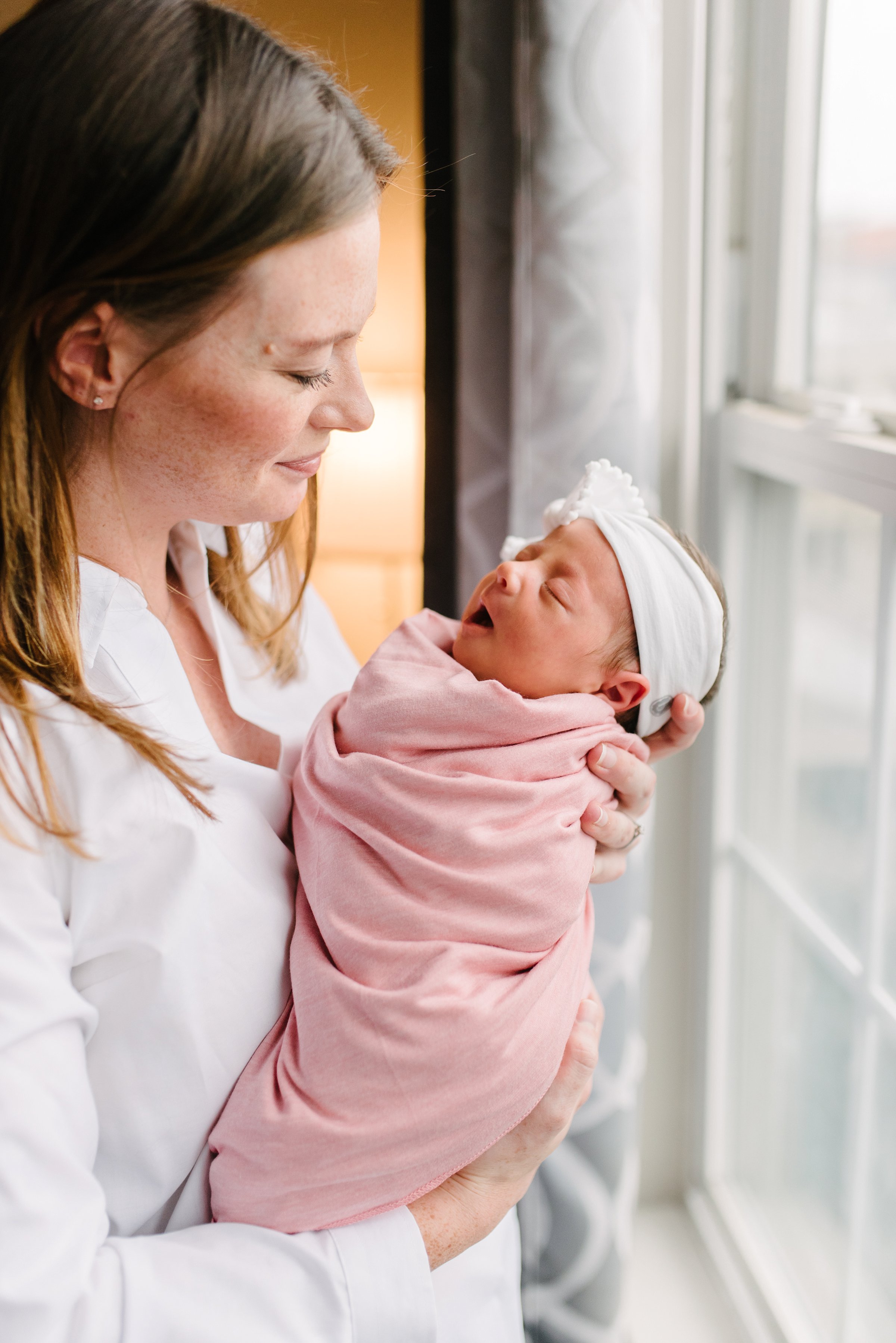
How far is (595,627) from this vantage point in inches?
36.7

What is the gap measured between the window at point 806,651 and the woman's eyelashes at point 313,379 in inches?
24.5

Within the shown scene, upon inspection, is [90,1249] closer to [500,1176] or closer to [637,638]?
[500,1176]

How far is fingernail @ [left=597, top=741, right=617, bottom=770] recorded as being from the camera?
902mm

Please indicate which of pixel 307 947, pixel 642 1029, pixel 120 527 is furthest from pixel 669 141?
pixel 642 1029

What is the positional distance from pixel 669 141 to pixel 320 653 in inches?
35.4

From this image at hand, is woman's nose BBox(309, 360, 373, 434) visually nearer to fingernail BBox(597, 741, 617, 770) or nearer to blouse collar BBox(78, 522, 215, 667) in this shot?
blouse collar BBox(78, 522, 215, 667)

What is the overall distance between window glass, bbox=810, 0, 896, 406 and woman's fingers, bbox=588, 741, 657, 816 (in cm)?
58

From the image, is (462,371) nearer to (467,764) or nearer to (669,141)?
(669,141)

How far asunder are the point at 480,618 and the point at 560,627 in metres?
0.10

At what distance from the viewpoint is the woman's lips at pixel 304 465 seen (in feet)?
2.83

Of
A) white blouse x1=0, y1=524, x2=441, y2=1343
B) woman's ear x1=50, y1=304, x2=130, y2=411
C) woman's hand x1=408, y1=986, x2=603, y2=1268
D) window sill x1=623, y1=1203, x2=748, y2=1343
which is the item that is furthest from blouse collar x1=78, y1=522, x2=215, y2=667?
window sill x1=623, y1=1203, x2=748, y2=1343

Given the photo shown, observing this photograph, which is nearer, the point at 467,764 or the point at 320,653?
the point at 467,764

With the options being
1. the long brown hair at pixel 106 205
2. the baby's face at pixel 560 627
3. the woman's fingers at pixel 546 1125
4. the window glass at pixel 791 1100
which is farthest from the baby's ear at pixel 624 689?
the window glass at pixel 791 1100

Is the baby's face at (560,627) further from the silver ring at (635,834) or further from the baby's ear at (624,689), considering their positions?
the silver ring at (635,834)
